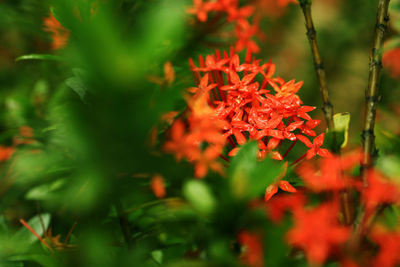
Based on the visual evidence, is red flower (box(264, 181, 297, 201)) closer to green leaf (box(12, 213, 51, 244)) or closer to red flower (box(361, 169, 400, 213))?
red flower (box(361, 169, 400, 213))

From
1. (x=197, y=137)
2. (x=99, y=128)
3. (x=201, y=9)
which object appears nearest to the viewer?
(x=99, y=128)

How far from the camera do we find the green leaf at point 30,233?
0.60 metres

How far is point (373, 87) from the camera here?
0.47 metres

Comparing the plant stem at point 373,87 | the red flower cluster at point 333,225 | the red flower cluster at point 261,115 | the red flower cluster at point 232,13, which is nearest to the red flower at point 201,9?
the red flower cluster at point 232,13

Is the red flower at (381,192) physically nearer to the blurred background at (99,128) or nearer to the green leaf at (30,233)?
the blurred background at (99,128)

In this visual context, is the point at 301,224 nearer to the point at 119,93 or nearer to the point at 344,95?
the point at 119,93

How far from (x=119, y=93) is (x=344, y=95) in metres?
2.20

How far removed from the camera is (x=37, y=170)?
0.67m

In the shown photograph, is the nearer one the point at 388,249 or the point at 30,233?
the point at 388,249

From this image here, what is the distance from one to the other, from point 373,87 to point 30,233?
61cm

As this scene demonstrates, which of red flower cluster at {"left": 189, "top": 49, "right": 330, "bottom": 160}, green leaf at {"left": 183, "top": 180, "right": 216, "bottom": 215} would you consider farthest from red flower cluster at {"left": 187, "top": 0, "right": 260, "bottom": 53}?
green leaf at {"left": 183, "top": 180, "right": 216, "bottom": 215}

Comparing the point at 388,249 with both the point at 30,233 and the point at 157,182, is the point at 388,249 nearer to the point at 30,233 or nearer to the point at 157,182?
the point at 157,182

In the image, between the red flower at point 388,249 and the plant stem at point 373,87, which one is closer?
the red flower at point 388,249

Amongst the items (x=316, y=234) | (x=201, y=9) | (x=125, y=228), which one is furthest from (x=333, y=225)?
(x=201, y=9)
